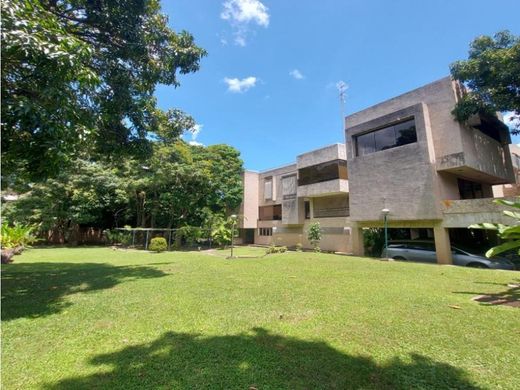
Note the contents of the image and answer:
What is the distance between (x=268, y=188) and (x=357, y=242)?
13479 millimetres

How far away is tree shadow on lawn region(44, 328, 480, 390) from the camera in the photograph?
2.93 m

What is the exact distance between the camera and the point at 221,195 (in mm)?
28953

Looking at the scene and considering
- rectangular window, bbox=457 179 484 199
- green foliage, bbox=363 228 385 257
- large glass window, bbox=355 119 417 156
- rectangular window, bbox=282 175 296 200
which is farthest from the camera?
rectangular window, bbox=282 175 296 200

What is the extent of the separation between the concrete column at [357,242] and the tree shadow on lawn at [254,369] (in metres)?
15.3

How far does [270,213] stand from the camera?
30109 mm

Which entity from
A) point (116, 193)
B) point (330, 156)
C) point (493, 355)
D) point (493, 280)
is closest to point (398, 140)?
point (330, 156)

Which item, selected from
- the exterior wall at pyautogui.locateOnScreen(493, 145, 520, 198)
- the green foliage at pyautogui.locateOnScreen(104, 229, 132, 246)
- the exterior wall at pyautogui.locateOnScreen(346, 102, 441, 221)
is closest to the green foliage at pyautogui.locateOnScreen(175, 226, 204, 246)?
the green foliage at pyautogui.locateOnScreen(104, 229, 132, 246)

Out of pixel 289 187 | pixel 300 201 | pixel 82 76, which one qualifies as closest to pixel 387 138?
pixel 300 201

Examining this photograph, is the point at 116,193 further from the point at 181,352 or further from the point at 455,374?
the point at 455,374

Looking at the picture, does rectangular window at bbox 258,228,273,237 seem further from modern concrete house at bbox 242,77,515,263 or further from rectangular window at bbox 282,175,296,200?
modern concrete house at bbox 242,77,515,263

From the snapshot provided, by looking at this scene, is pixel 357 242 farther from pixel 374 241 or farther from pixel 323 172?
pixel 323 172

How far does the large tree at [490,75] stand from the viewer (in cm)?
1323

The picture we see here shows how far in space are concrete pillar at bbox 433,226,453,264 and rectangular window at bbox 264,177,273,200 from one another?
1745 centimetres

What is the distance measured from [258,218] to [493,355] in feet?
90.1
